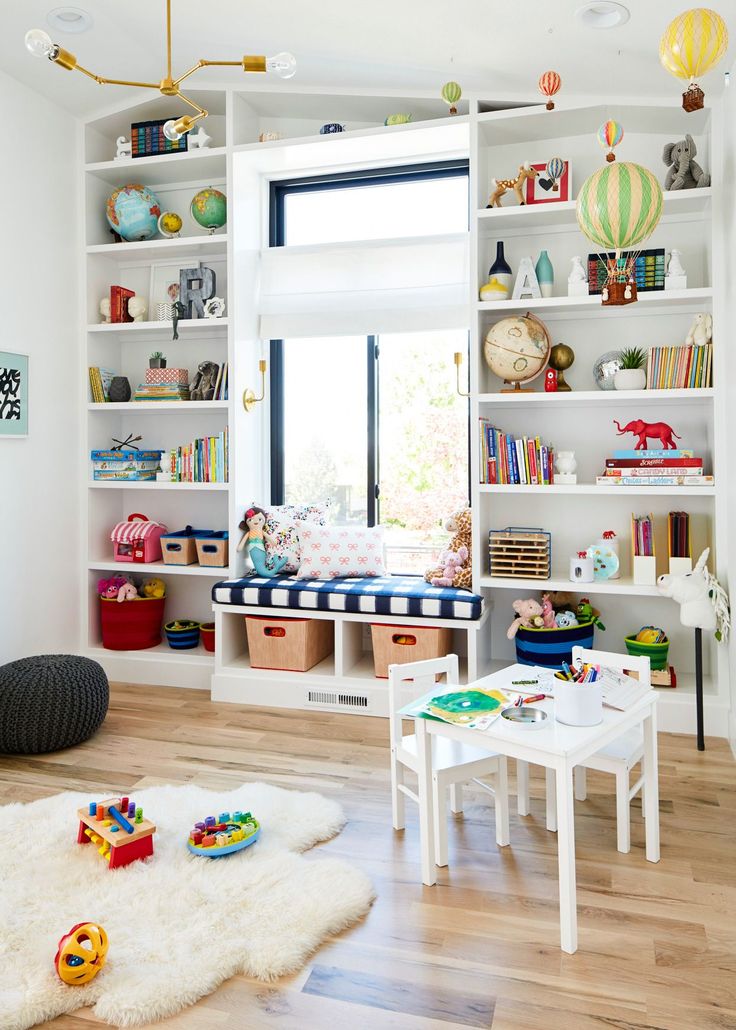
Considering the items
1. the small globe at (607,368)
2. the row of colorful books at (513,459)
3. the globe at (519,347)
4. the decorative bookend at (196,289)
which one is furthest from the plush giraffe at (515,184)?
the decorative bookend at (196,289)

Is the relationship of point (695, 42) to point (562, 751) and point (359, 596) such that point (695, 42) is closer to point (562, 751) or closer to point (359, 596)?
point (562, 751)

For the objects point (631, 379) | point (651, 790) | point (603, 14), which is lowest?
point (651, 790)

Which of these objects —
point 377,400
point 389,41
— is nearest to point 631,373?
point 377,400

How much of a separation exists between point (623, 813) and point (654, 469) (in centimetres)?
159

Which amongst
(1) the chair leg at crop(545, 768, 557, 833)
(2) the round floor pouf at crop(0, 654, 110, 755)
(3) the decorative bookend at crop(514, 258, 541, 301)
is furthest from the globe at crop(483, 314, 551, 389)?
(2) the round floor pouf at crop(0, 654, 110, 755)

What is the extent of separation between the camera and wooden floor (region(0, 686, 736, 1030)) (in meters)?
1.75

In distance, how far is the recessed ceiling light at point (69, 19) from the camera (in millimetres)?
3221

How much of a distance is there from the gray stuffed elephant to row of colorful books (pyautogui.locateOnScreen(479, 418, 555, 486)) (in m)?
1.21

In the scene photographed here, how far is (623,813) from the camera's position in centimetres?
239

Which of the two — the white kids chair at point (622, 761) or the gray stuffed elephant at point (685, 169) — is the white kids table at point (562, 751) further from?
the gray stuffed elephant at point (685, 169)

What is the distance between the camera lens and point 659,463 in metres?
3.47

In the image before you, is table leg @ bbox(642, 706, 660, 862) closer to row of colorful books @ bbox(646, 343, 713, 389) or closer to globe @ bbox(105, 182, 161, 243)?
row of colorful books @ bbox(646, 343, 713, 389)

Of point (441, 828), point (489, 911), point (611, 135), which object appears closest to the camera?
point (489, 911)

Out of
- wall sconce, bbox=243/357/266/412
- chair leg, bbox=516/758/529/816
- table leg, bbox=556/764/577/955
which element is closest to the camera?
table leg, bbox=556/764/577/955
